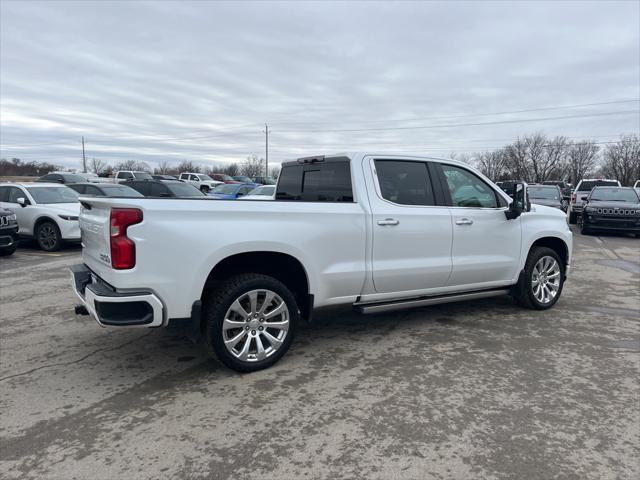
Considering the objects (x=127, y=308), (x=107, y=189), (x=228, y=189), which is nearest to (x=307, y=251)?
(x=127, y=308)

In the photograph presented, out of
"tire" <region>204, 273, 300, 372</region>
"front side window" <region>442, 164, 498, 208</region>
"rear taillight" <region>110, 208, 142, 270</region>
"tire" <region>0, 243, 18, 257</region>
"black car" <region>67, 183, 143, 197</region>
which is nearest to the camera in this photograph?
"rear taillight" <region>110, 208, 142, 270</region>

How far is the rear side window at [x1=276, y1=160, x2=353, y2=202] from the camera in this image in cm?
466

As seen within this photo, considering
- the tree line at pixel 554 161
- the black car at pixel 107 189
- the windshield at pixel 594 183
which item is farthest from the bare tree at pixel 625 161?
the black car at pixel 107 189

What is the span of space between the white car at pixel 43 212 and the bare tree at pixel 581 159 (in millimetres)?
90091

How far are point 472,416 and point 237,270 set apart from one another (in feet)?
7.14

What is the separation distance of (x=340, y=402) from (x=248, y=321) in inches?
40.0

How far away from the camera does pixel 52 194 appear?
38.1ft

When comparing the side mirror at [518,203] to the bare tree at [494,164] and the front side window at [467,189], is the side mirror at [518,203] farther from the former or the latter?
the bare tree at [494,164]

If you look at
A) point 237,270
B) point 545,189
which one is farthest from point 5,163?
point 237,270

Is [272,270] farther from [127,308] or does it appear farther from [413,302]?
[413,302]

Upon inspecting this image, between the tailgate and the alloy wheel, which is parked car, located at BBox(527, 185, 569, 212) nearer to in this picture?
the alloy wheel

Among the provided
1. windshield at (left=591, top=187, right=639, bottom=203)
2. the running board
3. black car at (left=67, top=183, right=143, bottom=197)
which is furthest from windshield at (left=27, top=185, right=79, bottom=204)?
windshield at (left=591, top=187, right=639, bottom=203)

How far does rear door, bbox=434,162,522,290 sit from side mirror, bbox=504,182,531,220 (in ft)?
0.28

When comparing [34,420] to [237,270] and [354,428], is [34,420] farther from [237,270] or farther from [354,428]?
[354,428]
